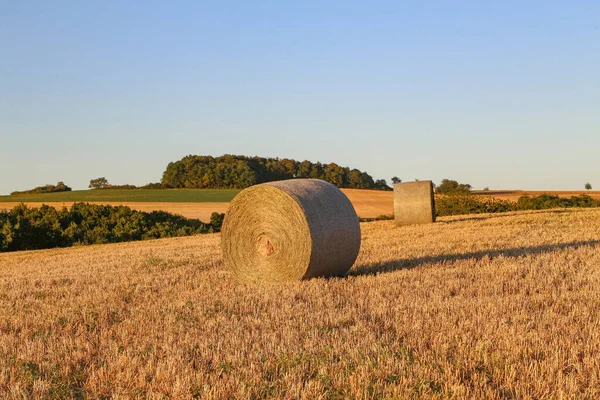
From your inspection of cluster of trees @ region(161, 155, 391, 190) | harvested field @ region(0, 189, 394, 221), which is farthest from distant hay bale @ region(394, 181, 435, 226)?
cluster of trees @ region(161, 155, 391, 190)

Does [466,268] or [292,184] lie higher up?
[292,184]

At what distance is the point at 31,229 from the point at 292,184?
21645mm

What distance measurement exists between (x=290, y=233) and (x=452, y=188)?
101 ft

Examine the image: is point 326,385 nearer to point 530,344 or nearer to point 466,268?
point 530,344

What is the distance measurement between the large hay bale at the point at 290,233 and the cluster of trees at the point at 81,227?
789 inches

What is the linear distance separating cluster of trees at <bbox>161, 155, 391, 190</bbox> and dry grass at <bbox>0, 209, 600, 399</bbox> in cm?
5297

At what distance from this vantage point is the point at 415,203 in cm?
2400

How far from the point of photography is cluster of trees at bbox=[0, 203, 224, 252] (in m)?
28.6

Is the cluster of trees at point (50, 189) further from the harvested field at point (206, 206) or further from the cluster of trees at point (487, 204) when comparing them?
the cluster of trees at point (487, 204)

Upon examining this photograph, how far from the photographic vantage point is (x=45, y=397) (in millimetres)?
4832

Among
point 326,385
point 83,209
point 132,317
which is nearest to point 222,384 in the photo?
point 326,385

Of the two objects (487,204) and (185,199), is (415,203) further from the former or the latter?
(185,199)

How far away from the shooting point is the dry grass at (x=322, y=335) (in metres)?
4.85

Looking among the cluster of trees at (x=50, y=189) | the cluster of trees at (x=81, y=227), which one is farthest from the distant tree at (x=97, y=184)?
the cluster of trees at (x=81, y=227)
